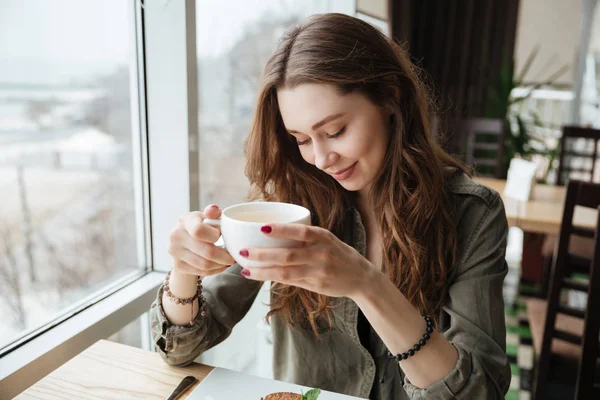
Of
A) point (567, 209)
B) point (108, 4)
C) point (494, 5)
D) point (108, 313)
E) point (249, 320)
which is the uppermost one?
point (494, 5)

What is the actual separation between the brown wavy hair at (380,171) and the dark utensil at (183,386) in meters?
0.32

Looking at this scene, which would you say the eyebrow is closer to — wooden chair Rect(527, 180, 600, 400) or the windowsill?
the windowsill

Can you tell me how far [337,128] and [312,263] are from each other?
39 centimetres

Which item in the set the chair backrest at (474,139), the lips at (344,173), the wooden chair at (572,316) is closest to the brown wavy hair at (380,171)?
the lips at (344,173)

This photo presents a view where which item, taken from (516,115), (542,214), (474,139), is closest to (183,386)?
(542,214)

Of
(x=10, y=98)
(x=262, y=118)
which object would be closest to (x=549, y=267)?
(x=262, y=118)

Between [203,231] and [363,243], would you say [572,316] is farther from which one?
[203,231]

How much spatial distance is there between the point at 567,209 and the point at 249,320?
55.4 inches

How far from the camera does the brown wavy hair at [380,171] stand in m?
1.05

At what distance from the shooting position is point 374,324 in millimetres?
857

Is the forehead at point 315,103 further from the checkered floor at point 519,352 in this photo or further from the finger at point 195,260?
the checkered floor at point 519,352

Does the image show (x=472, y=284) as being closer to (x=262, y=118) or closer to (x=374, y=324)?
(x=374, y=324)

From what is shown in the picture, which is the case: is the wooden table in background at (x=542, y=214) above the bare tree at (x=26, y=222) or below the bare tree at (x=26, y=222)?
below

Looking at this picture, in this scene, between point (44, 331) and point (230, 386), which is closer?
point (230, 386)
